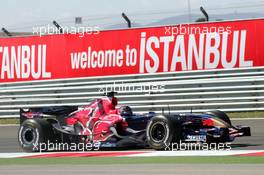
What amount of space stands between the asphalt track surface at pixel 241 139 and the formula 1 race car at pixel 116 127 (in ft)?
1.60

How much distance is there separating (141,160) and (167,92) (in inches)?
A: 448

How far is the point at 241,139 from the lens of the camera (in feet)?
49.6

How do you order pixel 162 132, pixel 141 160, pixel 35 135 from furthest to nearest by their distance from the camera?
pixel 35 135, pixel 162 132, pixel 141 160

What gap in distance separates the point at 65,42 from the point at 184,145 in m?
13.3

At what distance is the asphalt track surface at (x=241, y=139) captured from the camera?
13459mm

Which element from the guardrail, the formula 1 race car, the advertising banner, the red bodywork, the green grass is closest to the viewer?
the green grass

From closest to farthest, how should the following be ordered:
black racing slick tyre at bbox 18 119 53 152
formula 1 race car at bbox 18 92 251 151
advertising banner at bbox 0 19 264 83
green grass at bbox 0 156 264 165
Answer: green grass at bbox 0 156 264 165
formula 1 race car at bbox 18 92 251 151
black racing slick tyre at bbox 18 119 53 152
advertising banner at bbox 0 19 264 83

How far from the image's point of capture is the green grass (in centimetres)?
1038

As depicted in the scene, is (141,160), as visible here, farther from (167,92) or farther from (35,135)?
(167,92)

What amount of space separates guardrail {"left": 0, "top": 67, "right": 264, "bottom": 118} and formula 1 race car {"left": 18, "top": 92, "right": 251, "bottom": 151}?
24.9ft
